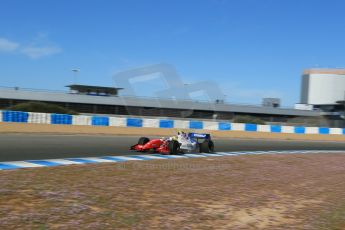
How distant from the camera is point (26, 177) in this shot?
297 inches

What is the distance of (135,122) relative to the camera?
23875 millimetres

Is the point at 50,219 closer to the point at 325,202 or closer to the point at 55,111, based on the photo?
the point at 325,202

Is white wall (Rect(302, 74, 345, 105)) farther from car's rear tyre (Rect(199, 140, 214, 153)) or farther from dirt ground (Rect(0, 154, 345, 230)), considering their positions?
dirt ground (Rect(0, 154, 345, 230))

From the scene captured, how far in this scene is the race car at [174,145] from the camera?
43.9ft

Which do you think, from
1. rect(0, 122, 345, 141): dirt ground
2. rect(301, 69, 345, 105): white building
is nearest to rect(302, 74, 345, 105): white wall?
rect(301, 69, 345, 105): white building

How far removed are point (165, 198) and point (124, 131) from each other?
16868 mm

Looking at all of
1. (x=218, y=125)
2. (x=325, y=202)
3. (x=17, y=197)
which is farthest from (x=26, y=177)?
(x=218, y=125)

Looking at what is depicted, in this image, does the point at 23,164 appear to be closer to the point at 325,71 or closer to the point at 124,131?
the point at 124,131

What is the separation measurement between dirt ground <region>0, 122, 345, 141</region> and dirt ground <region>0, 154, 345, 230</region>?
10.9 metres

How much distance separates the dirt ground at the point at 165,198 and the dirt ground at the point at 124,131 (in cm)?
1085

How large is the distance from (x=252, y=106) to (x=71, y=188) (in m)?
55.7

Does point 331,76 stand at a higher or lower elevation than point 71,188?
higher

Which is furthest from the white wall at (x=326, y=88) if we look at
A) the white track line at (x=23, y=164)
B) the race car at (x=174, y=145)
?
the white track line at (x=23, y=164)

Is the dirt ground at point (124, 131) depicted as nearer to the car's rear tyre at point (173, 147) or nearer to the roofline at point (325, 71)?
the car's rear tyre at point (173, 147)
